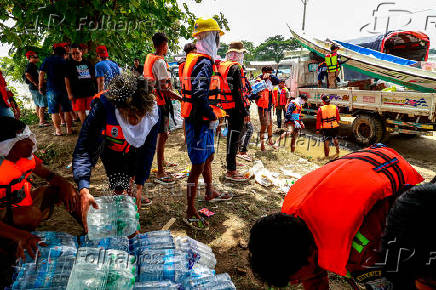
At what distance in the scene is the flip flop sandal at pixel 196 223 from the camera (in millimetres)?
3154

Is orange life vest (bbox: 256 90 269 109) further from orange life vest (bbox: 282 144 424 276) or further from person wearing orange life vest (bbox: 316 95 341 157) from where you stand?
orange life vest (bbox: 282 144 424 276)

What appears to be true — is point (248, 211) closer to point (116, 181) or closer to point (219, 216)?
point (219, 216)

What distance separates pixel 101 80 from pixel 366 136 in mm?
7591

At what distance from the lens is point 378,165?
56.0 inches

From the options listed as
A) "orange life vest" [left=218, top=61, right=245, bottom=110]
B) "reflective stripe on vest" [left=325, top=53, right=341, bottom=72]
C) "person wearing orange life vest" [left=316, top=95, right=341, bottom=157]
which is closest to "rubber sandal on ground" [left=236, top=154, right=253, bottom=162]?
"orange life vest" [left=218, top=61, right=245, bottom=110]

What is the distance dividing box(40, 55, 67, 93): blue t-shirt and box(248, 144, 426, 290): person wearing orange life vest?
5712mm

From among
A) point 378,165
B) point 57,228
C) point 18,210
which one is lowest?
point 57,228

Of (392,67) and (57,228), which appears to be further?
(392,67)

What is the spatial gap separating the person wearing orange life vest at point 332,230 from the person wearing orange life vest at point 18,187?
5.38 ft

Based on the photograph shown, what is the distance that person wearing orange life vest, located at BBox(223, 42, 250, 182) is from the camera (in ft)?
14.4

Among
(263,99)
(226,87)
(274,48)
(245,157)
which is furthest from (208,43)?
(274,48)

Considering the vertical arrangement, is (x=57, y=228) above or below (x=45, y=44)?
below

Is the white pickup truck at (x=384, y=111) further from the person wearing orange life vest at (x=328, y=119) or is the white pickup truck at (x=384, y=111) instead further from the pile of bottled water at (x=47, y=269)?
the pile of bottled water at (x=47, y=269)

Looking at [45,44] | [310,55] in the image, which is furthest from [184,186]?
[310,55]
